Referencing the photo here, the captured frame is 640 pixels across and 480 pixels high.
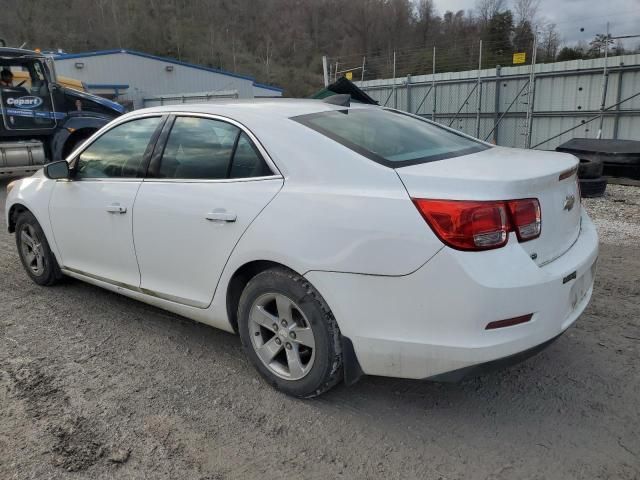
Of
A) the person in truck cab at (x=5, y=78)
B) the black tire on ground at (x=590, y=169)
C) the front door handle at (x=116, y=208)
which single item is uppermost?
the person in truck cab at (x=5, y=78)

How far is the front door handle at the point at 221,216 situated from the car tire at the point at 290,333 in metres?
0.35

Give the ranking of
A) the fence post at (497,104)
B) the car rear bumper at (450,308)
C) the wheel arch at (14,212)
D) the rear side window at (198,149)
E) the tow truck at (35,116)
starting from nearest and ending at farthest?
1. the car rear bumper at (450,308)
2. the rear side window at (198,149)
3. the wheel arch at (14,212)
4. the tow truck at (35,116)
5. the fence post at (497,104)

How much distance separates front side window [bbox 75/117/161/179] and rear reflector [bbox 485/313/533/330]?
2446mm

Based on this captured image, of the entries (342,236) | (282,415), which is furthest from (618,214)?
(282,415)

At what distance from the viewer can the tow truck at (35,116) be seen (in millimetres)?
11492

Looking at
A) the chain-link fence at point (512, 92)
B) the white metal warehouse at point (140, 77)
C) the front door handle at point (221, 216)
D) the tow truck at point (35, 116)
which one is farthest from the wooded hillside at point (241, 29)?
the front door handle at point (221, 216)

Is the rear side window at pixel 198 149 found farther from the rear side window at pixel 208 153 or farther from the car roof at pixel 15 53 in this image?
the car roof at pixel 15 53

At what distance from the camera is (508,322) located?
7.59ft

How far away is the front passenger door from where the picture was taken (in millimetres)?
3598

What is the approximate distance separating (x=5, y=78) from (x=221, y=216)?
11022mm

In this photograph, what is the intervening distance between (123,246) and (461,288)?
2.40 m

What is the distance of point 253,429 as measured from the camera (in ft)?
8.75

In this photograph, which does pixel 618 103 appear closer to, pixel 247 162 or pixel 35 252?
pixel 247 162

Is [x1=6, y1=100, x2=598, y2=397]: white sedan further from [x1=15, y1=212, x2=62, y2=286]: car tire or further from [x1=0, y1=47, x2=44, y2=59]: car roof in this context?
[x1=0, y1=47, x2=44, y2=59]: car roof
